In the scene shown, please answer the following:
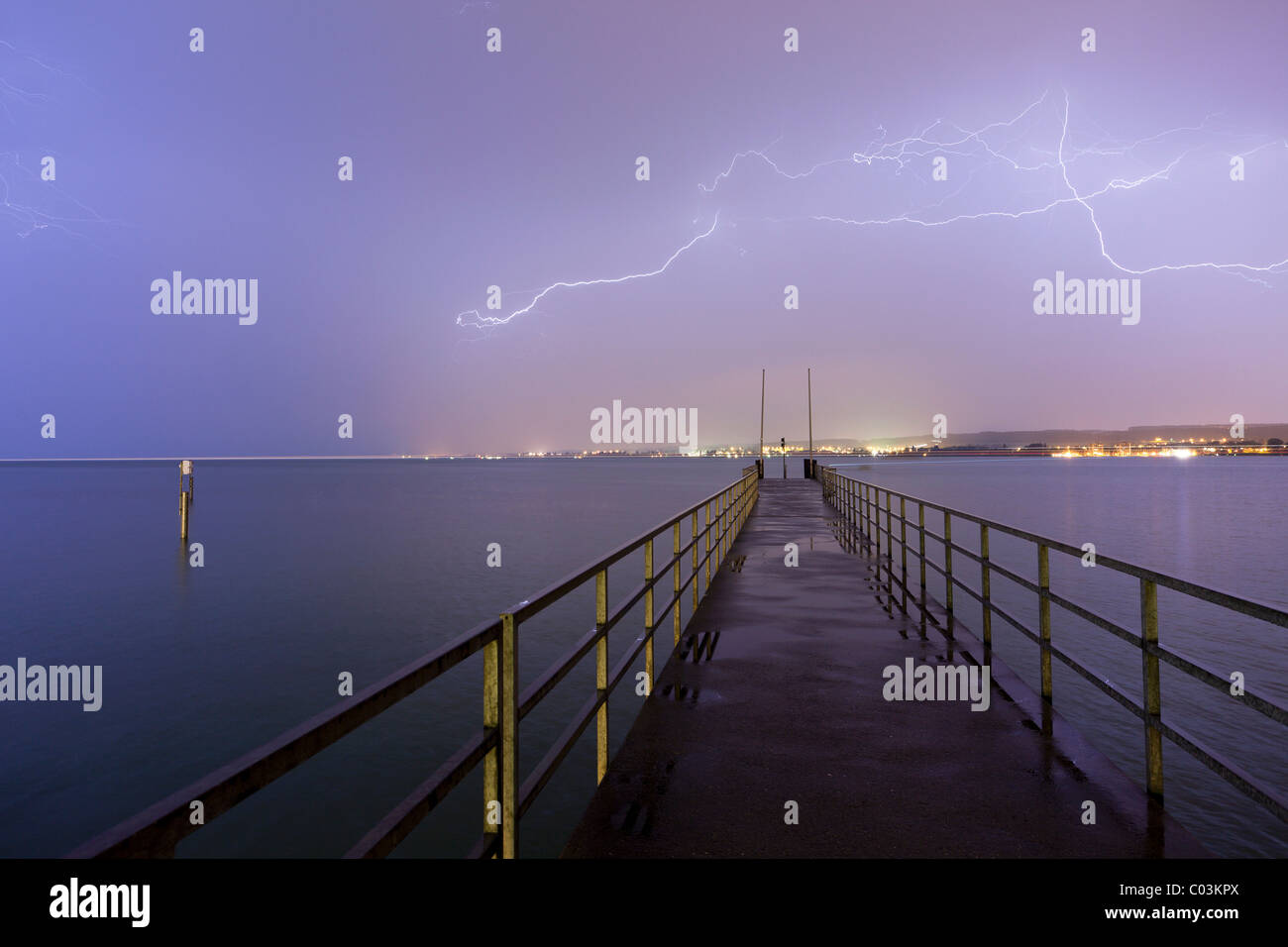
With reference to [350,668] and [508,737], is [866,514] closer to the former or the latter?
[350,668]

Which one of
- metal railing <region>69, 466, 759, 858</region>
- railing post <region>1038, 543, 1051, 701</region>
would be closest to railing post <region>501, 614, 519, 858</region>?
metal railing <region>69, 466, 759, 858</region>

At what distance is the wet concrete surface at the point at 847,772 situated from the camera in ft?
10.8

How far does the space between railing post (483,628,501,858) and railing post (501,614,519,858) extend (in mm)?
27

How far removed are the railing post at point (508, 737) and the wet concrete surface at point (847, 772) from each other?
726mm

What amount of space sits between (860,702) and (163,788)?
883 cm

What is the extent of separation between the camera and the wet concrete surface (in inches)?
129

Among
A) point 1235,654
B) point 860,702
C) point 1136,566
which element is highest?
point 1136,566

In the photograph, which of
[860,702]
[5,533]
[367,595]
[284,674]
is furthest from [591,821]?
[5,533]

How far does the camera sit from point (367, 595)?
21.4 metres

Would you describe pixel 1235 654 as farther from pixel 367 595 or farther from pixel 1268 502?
pixel 1268 502

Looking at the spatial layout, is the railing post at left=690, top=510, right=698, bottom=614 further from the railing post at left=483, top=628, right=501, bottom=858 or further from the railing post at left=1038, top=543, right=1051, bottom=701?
the railing post at left=483, top=628, right=501, bottom=858

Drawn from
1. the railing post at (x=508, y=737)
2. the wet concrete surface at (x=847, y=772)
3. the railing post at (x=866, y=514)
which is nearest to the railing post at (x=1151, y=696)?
the wet concrete surface at (x=847, y=772)

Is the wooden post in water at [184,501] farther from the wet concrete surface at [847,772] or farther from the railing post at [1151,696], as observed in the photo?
the railing post at [1151,696]

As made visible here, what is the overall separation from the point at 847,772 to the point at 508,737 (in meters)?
2.31
